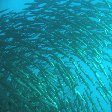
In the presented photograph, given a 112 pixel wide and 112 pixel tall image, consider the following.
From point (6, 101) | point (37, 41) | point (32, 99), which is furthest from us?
point (37, 41)

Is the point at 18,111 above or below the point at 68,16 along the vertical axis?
below

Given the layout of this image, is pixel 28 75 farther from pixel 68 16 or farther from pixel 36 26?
pixel 68 16

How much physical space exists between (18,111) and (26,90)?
0.34 meters

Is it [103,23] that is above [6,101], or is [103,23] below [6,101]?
above

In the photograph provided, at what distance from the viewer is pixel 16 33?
407 centimetres

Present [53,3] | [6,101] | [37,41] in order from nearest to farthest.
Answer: [6,101], [37,41], [53,3]

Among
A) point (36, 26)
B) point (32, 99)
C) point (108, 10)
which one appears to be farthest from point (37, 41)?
point (108, 10)

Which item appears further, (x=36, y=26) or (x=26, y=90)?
(x=36, y=26)

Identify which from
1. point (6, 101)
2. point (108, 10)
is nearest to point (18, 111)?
point (6, 101)

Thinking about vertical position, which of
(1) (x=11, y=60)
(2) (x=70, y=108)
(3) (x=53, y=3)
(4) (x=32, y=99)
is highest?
(3) (x=53, y=3)

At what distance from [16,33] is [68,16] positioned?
34.7 inches

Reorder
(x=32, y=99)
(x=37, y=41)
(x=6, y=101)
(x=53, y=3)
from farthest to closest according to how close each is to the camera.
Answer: (x=53, y=3) < (x=37, y=41) < (x=32, y=99) < (x=6, y=101)

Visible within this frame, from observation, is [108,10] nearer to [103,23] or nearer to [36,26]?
[103,23]

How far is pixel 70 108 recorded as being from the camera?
4305 millimetres
